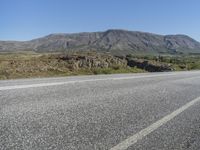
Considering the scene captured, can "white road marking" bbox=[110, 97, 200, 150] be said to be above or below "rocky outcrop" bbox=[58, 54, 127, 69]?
above

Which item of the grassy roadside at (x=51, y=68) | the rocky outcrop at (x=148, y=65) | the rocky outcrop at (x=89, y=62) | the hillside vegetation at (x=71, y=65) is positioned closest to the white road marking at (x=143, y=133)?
the grassy roadside at (x=51, y=68)

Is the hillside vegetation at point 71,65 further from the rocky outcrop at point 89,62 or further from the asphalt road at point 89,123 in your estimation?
the asphalt road at point 89,123

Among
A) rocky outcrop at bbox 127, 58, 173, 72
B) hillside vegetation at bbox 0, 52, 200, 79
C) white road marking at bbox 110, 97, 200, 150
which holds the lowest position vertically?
rocky outcrop at bbox 127, 58, 173, 72

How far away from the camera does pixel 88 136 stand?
4137 mm

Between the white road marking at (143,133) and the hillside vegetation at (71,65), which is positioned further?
the hillside vegetation at (71,65)

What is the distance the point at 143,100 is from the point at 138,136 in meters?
3.38

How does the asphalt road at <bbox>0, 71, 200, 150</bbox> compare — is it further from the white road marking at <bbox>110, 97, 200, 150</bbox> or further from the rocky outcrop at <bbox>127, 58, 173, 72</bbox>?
the rocky outcrop at <bbox>127, 58, 173, 72</bbox>

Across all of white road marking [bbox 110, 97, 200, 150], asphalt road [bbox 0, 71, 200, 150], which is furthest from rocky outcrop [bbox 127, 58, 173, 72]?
white road marking [bbox 110, 97, 200, 150]

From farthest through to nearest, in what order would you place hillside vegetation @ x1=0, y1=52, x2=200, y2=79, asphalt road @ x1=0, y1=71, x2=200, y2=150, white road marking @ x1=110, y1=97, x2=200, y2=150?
hillside vegetation @ x1=0, y1=52, x2=200, y2=79 < white road marking @ x1=110, y1=97, x2=200, y2=150 < asphalt road @ x1=0, y1=71, x2=200, y2=150

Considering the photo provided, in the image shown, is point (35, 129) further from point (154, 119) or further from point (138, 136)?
point (154, 119)

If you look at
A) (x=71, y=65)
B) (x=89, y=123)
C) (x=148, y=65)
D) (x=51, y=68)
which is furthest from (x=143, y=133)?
(x=148, y=65)

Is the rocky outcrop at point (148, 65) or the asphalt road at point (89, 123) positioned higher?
the asphalt road at point (89, 123)

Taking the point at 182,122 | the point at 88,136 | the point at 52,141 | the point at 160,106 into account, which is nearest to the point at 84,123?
the point at 88,136

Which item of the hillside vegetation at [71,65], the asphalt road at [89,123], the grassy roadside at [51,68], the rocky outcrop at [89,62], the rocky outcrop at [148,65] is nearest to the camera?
the asphalt road at [89,123]
